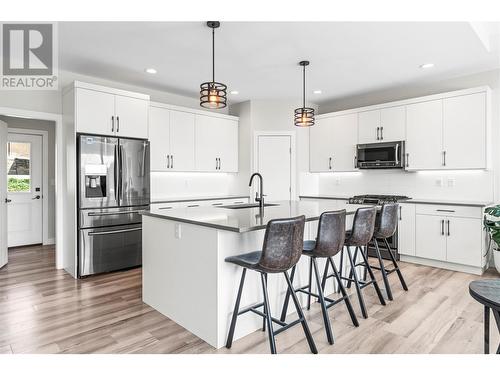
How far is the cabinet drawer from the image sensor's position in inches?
155

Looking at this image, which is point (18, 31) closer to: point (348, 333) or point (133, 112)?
point (133, 112)

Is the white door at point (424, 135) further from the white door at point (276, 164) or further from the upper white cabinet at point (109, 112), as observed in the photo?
the upper white cabinet at point (109, 112)

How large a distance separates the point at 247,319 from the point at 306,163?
4014 millimetres

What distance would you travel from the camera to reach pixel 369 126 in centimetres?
516

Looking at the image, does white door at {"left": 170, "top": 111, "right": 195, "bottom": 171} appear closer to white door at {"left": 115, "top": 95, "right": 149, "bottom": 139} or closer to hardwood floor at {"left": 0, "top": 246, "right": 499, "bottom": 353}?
white door at {"left": 115, "top": 95, "right": 149, "bottom": 139}

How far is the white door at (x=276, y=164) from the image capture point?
578 centimetres

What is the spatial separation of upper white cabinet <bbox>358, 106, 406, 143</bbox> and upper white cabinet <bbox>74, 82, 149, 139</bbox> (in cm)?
348

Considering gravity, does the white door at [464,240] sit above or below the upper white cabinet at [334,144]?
below

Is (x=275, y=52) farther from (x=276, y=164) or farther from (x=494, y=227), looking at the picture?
(x=494, y=227)

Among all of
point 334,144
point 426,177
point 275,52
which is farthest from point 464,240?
point 275,52

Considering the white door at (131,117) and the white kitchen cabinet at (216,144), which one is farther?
the white kitchen cabinet at (216,144)

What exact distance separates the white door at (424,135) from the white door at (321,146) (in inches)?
53.5

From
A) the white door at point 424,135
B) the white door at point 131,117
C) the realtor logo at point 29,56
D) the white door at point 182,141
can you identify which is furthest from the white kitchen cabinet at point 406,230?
the realtor logo at point 29,56
